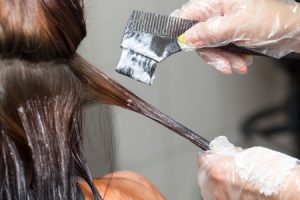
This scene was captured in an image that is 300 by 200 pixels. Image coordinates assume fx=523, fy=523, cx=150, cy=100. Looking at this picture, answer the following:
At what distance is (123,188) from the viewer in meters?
0.90

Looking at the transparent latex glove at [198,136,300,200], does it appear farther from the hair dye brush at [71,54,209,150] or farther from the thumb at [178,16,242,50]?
the thumb at [178,16,242,50]

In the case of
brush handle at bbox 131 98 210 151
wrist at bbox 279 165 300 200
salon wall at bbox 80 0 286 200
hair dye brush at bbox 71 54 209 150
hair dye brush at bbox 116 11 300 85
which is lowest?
salon wall at bbox 80 0 286 200

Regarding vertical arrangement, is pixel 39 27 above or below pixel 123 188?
above

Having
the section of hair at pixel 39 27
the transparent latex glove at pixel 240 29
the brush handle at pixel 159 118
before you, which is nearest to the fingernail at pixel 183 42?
the transparent latex glove at pixel 240 29

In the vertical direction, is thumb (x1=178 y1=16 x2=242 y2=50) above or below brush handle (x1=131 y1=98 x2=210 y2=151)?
above

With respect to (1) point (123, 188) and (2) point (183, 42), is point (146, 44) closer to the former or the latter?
(2) point (183, 42)

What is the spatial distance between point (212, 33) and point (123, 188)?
12.6 inches

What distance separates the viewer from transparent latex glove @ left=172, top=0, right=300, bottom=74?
0.96m

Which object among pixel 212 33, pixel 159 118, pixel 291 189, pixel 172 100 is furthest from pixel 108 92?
pixel 172 100

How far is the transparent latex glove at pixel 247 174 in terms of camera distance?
2.70 feet

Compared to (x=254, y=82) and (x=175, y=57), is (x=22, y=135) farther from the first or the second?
(x=254, y=82)

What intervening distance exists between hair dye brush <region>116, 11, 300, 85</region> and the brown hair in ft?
0.38

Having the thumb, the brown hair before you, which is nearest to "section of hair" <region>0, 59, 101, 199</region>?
the brown hair

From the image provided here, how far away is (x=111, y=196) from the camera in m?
0.85
